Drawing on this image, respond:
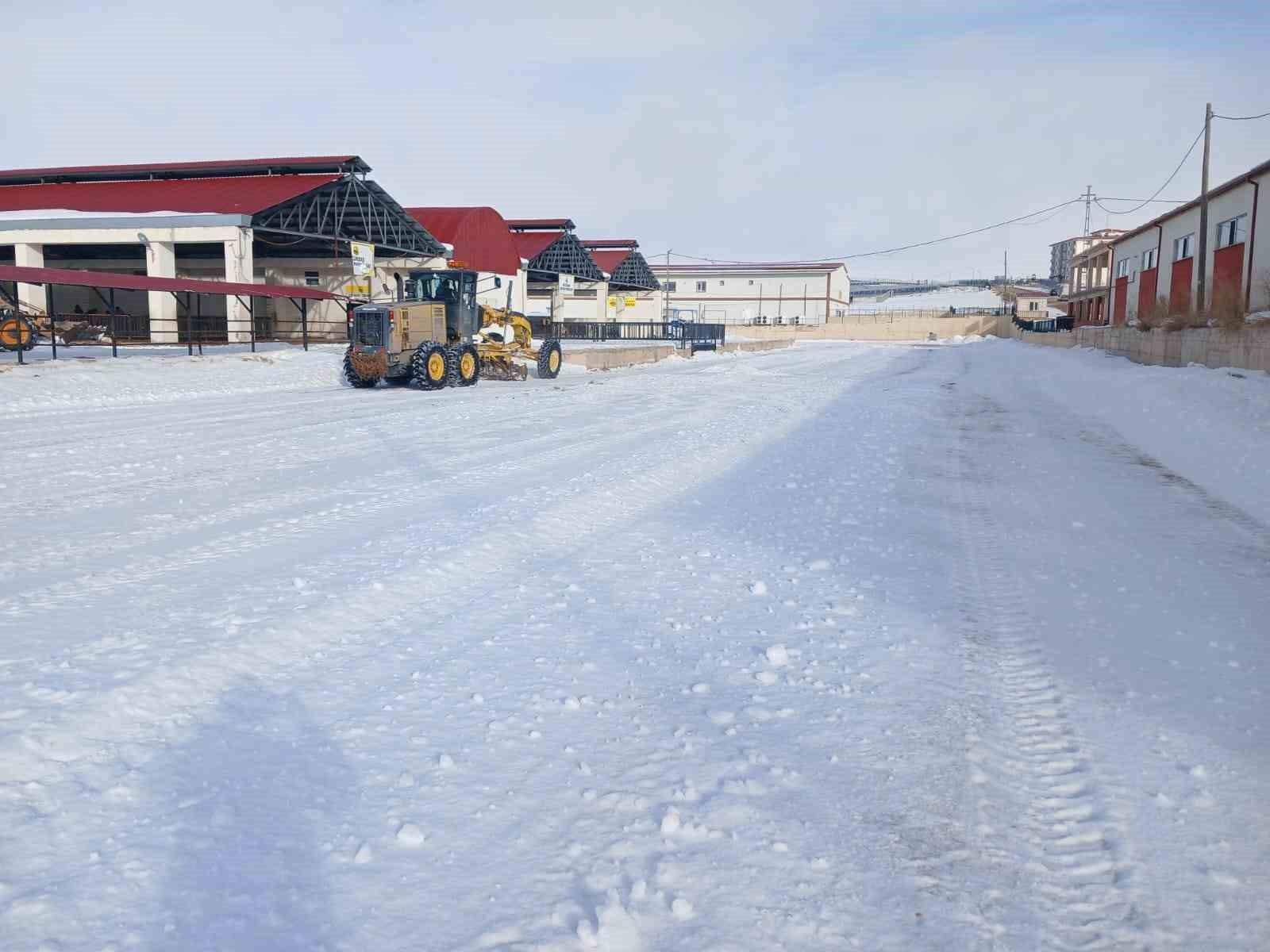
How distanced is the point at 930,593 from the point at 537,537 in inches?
120

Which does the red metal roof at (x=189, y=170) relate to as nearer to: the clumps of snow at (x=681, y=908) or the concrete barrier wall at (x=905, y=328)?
the clumps of snow at (x=681, y=908)

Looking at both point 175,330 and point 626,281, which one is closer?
point 175,330

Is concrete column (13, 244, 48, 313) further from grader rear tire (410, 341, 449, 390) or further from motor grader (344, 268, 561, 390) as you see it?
grader rear tire (410, 341, 449, 390)

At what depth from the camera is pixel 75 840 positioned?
3.24 meters

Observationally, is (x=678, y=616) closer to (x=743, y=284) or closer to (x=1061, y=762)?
(x=1061, y=762)

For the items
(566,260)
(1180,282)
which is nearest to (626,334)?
(566,260)

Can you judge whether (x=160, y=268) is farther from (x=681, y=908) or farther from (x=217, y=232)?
(x=681, y=908)

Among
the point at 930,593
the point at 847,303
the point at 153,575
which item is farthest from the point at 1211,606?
the point at 847,303

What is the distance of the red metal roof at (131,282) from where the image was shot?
22.5 metres

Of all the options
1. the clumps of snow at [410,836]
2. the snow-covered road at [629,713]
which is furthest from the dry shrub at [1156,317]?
the clumps of snow at [410,836]

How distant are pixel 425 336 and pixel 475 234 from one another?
25274 mm

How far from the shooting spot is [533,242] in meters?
57.5

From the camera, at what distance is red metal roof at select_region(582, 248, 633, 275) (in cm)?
6906

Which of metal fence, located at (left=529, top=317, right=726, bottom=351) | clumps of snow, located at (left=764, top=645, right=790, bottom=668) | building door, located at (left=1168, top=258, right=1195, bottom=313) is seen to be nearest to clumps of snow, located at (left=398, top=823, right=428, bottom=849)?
clumps of snow, located at (left=764, top=645, right=790, bottom=668)
